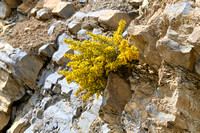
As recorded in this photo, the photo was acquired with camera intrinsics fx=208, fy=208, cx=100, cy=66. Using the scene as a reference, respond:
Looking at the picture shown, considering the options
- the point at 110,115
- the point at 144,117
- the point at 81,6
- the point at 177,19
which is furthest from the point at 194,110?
the point at 81,6

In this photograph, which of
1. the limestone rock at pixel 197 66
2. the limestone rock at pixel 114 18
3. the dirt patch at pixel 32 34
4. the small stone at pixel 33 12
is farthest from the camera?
the small stone at pixel 33 12

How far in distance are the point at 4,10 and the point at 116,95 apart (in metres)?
9.01

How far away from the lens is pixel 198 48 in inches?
134

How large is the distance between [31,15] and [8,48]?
2.49 meters

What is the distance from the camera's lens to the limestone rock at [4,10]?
1121cm

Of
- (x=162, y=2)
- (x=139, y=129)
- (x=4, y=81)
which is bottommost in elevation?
(x=4, y=81)

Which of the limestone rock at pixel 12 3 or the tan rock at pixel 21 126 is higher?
the limestone rock at pixel 12 3

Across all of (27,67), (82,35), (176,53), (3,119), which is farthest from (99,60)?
(3,119)

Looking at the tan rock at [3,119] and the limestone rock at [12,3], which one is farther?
the limestone rock at [12,3]

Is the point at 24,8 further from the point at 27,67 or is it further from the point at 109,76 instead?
the point at 109,76

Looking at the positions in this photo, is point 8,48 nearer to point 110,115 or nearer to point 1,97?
point 1,97

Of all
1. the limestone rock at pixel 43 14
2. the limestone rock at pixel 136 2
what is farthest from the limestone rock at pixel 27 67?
the limestone rock at pixel 136 2

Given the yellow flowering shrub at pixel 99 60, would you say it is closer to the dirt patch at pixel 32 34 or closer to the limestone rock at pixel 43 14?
the dirt patch at pixel 32 34

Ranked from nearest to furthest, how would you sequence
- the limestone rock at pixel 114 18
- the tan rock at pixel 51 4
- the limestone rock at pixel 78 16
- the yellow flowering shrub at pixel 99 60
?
1. the yellow flowering shrub at pixel 99 60
2. the limestone rock at pixel 114 18
3. the limestone rock at pixel 78 16
4. the tan rock at pixel 51 4
